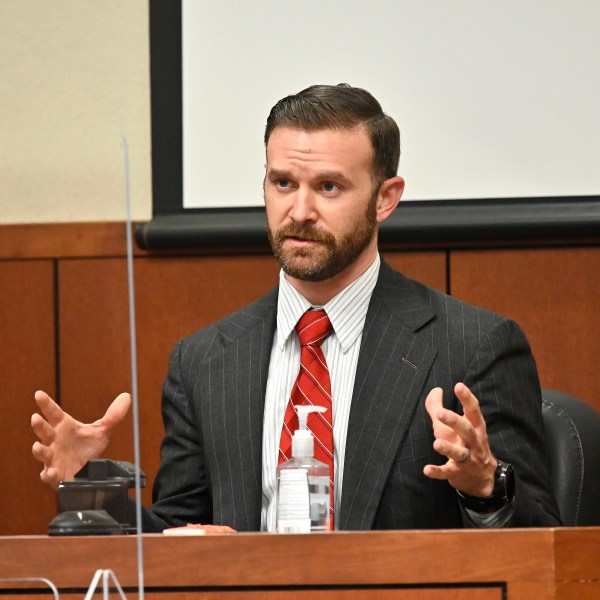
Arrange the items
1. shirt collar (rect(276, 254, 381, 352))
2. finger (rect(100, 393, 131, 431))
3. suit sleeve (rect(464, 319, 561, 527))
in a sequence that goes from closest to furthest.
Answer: finger (rect(100, 393, 131, 431)) → suit sleeve (rect(464, 319, 561, 527)) → shirt collar (rect(276, 254, 381, 352))

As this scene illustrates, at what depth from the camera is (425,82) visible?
9.07 feet

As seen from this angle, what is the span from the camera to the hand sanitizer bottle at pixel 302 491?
1611 mm

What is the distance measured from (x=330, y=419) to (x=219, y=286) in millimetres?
812

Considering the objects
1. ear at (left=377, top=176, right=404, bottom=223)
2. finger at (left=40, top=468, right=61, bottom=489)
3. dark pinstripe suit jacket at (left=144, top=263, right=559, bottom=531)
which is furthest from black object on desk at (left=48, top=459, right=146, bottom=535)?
ear at (left=377, top=176, right=404, bottom=223)

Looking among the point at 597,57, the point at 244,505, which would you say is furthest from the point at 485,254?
the point at 244,505

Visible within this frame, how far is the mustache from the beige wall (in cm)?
71

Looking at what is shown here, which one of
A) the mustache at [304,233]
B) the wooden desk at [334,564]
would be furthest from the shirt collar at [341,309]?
the wooden desk at [334,564]

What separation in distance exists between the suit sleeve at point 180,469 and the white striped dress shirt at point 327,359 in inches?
6.6

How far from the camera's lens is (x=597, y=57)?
8.90ft

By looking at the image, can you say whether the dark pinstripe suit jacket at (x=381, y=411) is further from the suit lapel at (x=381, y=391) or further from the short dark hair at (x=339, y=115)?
the short dark hair at (x=339, y=115)

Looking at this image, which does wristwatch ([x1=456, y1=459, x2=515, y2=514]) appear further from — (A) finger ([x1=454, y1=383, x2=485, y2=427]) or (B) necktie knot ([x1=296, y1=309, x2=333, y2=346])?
(B) necktie knot ([x1=296, y1=309, x2=333, y2=346])

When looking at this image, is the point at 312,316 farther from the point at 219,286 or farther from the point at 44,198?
the point at 44,198

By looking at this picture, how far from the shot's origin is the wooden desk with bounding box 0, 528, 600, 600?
1.26 metres

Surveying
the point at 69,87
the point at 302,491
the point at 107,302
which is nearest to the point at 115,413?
the point at 302,491
